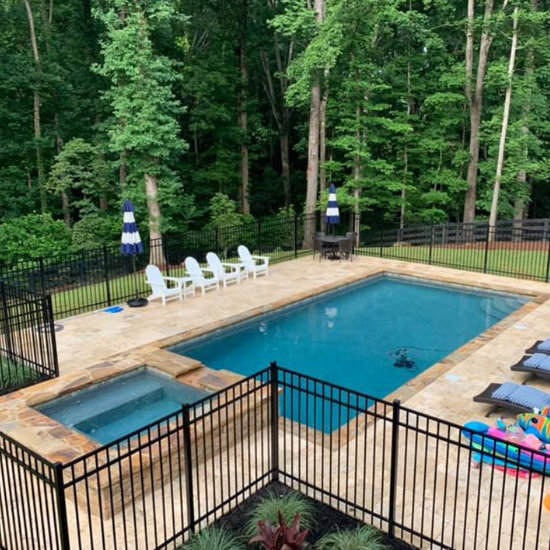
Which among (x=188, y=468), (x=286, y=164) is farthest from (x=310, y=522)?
(x=286, y=164)

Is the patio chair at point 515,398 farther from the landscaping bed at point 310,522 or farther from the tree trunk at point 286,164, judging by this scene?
the tree trunk at point 286,164

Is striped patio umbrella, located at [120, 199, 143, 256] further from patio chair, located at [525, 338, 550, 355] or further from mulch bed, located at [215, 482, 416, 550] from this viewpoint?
patio chair, located at [525, 338, 550, 355]

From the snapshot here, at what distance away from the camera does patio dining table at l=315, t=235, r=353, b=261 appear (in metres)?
16.3

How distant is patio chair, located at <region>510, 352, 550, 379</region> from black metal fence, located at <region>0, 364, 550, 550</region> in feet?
7.63

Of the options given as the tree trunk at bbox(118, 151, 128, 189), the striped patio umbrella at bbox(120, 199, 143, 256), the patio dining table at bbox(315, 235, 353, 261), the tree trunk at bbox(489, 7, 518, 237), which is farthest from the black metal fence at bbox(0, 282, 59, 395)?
the tree trunk at bbox(489, 7, 518, 237)

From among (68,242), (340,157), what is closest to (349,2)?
(340,157)

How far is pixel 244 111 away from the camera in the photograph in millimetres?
25828

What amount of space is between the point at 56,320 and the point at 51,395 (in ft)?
12.8

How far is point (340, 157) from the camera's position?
28531 millimetres

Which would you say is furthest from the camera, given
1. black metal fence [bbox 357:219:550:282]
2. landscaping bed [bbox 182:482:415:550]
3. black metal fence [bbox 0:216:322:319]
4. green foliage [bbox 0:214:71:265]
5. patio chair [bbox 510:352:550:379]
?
green foliage [bbox 0:214:71:265]

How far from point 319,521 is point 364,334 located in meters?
6.43

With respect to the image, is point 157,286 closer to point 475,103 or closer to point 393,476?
point 393,476

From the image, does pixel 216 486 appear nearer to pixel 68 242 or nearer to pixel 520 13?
pixel 68 242

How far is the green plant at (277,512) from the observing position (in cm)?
488
